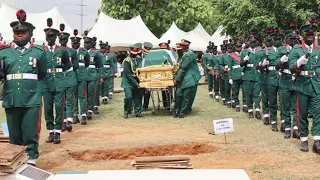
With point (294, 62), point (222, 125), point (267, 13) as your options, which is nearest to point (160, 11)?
point (267, 13)

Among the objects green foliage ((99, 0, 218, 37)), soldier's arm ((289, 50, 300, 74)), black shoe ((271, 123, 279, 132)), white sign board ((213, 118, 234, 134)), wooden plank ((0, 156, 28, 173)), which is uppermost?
green foliage ((99, 0, 218, 37))

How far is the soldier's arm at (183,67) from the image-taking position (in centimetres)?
1412

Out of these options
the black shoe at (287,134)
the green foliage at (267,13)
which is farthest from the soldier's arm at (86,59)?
the green foliage at (267,13)

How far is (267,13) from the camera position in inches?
800

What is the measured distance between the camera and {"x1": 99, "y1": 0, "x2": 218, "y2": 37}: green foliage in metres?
37.5

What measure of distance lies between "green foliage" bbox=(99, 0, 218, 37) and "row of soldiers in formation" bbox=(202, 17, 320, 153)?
2063 centimetres

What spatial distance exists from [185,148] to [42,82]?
3.10m

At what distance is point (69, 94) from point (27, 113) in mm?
4318

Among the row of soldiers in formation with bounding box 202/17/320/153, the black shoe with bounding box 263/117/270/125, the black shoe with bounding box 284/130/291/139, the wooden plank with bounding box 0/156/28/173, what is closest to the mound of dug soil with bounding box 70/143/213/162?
the black shoe with bounding box 284/130/291/139

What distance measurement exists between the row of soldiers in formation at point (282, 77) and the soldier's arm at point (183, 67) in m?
1.47

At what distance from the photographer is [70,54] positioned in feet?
39.0

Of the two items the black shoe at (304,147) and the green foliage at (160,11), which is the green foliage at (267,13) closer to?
the black shoe at (304,147)

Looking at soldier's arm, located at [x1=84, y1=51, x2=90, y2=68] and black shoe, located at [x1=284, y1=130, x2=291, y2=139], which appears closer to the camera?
black shoe, located at [x1=284, y1=130, x2=291, y2=139]

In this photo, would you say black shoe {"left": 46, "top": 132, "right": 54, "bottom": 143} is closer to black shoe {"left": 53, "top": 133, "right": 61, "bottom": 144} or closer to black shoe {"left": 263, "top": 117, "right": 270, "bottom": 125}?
black shoe {"left": 53, "top": 133, "right": 61, "bottom": 144}
